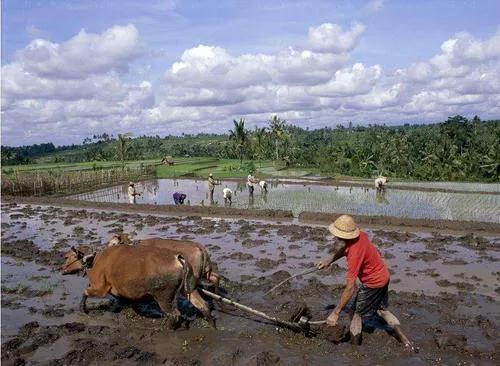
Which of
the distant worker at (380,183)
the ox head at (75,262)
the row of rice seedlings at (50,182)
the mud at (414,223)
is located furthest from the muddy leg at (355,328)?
the row of rice seedlings at (50,182)

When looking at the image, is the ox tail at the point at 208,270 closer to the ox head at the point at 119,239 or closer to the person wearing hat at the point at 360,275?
the ox head at the point at 119,239

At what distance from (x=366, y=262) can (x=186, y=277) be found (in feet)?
8.31

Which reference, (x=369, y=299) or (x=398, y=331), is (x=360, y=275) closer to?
(x=369, y=299)

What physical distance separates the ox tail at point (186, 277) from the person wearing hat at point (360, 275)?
191 centimetres

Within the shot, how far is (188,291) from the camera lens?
666 centimetres

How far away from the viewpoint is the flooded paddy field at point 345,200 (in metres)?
18.0

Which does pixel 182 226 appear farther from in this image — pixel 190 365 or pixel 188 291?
pixel 190 365

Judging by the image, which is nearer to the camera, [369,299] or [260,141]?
[369,299]

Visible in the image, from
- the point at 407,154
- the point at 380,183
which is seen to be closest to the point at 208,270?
the point at 380,183

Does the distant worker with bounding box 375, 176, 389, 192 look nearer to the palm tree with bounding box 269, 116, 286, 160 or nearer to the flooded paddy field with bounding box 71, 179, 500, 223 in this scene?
the flooded paddy field with bounding box 71, 179, 500, 223

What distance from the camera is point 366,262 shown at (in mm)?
5762

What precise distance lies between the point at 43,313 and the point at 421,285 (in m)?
6.90

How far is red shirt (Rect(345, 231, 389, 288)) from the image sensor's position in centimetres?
564

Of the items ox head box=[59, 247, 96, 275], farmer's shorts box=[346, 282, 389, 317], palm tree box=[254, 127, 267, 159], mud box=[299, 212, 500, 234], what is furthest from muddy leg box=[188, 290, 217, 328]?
palm tree box=[254, 127, 267, 159]
